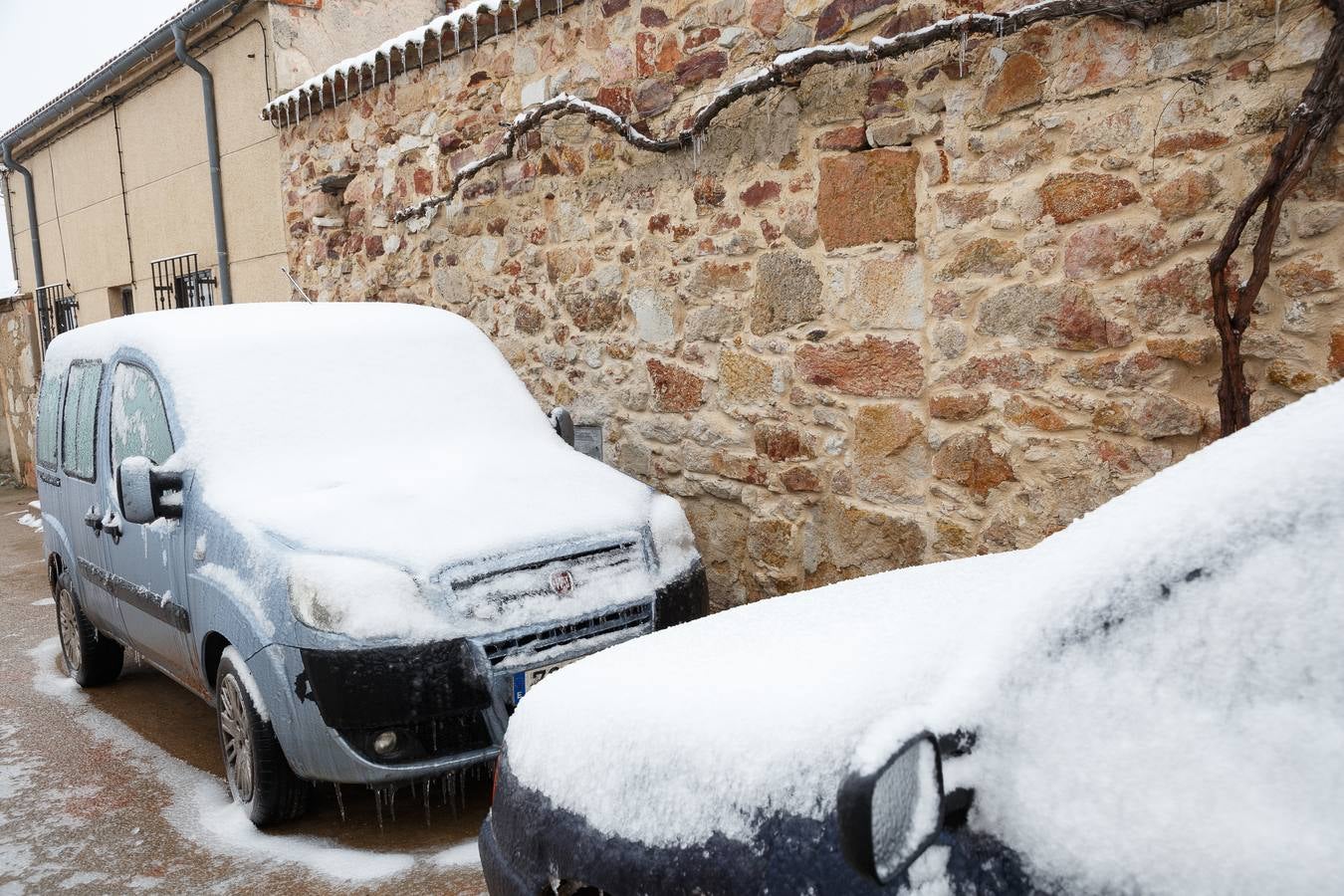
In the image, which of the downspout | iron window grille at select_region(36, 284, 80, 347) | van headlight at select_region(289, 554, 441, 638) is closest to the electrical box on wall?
van headlight at select_region(289, 554, 441, 638)

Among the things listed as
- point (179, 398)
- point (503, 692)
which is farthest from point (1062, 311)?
point (179, 398)

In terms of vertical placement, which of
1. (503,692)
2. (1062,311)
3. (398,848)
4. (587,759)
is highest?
(1062,311)

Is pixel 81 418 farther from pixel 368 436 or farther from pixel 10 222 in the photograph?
pixel 10 222

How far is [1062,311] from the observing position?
12.1 feet

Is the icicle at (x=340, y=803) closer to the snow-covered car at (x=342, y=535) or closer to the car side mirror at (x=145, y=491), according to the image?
the snow-covered car at (x=342, y=535)

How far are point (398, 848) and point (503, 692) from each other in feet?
2.17

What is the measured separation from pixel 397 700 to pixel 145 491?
4.45 feet

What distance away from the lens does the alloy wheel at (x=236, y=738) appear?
338 cm

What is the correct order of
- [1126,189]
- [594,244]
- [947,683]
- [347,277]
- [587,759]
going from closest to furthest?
1. [947,683]
2. [587,759]
3. [1126,189]
4. [594,244]
5. [347,277]

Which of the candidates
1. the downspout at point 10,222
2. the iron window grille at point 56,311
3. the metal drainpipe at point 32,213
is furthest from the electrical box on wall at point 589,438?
the downspout at point 10,222

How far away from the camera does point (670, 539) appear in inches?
149

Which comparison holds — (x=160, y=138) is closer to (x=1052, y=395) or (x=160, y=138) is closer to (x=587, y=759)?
(x=1052, y=395)

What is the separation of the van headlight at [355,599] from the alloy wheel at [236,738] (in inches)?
20.7

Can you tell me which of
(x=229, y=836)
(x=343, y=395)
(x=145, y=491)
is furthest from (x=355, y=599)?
(x=343, y=395)
